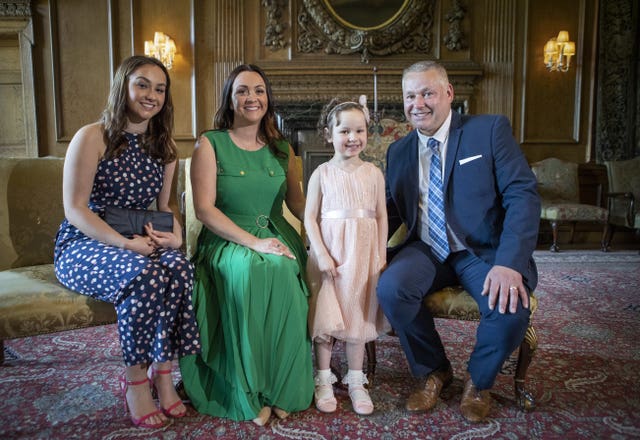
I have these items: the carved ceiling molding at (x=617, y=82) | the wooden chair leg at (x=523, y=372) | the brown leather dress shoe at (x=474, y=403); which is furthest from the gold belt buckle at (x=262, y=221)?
the carved ceiling molding at (x=617, y=82)

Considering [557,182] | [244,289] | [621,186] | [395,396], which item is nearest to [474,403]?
[395,396]

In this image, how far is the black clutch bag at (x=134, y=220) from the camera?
1.86 metres

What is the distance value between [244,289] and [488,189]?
1.10 m

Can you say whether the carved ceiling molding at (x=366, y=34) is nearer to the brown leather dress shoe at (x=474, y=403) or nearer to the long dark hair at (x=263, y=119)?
the long dark hair at (x=263, y=119)

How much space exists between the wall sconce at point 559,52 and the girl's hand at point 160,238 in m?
5.84

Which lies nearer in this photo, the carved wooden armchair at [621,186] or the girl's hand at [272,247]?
the girl's hand at [272,247]

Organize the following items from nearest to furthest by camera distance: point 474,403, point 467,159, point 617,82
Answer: point 474,403 < point 467,159 < point 617,82

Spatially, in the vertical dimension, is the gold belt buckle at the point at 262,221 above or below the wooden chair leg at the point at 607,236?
above

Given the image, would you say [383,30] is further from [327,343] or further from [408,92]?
[327,343]

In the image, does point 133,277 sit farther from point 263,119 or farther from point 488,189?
point 488,189

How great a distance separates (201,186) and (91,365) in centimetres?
112

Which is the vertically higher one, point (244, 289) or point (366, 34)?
point (366, 34)

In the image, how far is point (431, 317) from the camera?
1.92 metres

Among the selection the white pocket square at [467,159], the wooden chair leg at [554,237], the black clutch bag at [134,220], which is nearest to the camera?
the black clutch bag at [134,220]
